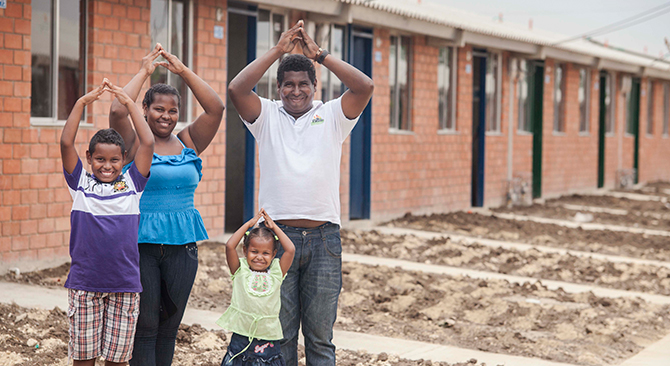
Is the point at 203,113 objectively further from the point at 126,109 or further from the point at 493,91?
the point at 493,91

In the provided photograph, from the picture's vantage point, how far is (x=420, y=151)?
16.1m

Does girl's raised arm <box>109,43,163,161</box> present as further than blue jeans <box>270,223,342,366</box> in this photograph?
No

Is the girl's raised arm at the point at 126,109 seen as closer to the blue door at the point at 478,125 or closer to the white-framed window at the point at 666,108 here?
the blue door at the point at 478,125

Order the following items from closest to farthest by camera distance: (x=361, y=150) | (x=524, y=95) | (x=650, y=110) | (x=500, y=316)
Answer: (x=500, y=316), (x=361, y=150), (x=524, y=95), (x=650, y=110)

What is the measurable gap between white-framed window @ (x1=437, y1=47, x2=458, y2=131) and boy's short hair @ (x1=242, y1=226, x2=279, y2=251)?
1290cm

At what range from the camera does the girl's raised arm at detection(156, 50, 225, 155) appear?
4375mm

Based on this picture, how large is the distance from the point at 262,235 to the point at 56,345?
2.39 metres

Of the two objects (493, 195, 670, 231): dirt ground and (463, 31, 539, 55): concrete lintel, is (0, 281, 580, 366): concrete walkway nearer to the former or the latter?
(463, 31, 539, 55): concrete lintel

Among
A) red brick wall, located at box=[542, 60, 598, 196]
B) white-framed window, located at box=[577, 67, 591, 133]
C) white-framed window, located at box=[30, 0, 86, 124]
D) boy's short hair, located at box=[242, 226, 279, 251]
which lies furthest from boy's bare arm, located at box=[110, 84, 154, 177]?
white-framed window, located at box=[577, 67, 591, 133]

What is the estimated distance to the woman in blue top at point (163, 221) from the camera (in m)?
4.18

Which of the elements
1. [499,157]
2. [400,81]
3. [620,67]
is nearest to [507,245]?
[400,81]

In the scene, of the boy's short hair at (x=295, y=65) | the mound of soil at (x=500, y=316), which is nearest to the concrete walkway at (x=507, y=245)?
the mound of soil at (x=500, y=316)

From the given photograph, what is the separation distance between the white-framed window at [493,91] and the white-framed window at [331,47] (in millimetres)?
5869

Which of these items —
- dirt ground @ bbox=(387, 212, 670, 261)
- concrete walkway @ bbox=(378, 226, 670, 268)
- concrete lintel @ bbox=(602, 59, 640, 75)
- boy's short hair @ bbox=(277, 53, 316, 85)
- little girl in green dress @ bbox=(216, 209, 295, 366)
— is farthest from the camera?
concrete lintel @ bbox=(602, 59, 640, 75)
